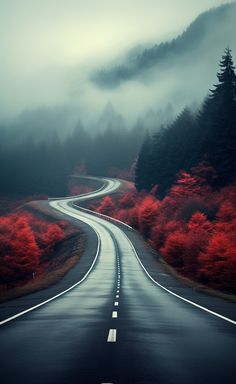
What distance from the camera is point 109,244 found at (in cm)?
6944

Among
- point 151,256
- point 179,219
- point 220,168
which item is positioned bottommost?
point 151,256

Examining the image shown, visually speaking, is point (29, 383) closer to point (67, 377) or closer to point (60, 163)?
point (67, 377)

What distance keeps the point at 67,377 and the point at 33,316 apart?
9.03 meters

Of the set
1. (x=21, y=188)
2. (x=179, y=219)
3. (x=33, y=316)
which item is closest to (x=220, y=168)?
(x=179, y=219)

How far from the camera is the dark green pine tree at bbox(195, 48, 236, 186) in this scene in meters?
67.9

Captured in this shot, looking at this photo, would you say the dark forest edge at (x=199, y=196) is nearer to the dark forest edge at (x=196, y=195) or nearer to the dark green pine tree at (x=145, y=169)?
the dark forest edge at (x=196, y=195)

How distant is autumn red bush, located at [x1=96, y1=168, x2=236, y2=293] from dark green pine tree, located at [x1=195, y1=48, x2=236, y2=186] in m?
1.88

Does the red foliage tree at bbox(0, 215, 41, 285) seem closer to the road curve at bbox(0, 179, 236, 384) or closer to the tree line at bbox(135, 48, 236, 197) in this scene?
the tree line at bbox(135, 48, 236, 197)

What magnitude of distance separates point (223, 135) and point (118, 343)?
206 ft

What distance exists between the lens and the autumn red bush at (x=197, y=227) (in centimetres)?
4200

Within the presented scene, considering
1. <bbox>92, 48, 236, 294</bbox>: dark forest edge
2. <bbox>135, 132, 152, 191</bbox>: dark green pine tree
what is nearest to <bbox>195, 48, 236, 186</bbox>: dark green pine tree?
<bbox>92, 48, 236, 294</bbox>: dark forest edge

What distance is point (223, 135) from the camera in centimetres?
7025

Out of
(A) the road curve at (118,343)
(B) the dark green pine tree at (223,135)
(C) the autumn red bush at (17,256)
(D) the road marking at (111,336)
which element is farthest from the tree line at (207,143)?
(D) the road marking at (111,336)

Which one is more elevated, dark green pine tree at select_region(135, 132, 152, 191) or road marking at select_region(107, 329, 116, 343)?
dark green pine tree at select_region(135, 132, 152, 191)
